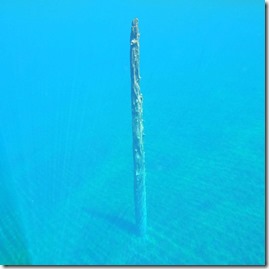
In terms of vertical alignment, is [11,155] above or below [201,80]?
below

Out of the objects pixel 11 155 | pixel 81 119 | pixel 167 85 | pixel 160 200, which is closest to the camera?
pixel 160 200

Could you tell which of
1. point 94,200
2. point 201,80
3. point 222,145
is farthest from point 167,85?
point 94,200

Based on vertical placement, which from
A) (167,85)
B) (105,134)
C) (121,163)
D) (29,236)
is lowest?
(29,236)

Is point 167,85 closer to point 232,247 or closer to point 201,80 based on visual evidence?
point 201,80

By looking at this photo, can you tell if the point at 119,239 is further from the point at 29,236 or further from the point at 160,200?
the point at 29,236

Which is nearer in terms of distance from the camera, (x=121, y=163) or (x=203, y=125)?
(x=121, y=163)

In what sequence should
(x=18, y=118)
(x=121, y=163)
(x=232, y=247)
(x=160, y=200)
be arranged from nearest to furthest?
(x=232, y=247), (x=160, y=200), (x=121, y=163), (x=18, y=118)
